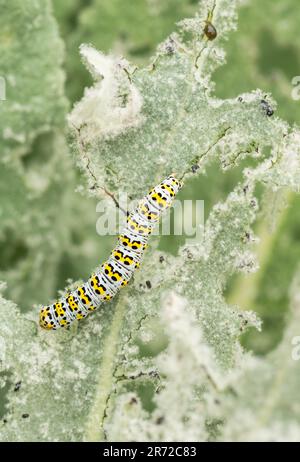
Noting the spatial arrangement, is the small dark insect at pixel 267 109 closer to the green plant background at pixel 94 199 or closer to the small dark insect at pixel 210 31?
the small dark insect at pixel 210 31

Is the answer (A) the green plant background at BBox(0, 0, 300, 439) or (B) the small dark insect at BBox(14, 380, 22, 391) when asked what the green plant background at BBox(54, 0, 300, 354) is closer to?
(A) the green plant background at BBox(0, 0, 300, 439)

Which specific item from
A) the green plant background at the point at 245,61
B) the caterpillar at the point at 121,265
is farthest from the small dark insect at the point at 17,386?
the green plant background at the point at 245,61

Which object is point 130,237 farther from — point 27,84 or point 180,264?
point 27,84

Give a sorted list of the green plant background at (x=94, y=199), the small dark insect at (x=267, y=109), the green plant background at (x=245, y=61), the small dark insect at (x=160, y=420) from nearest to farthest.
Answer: the small dark insect at (x=160, y=420), the small dark insect at (x=267, y=109), the green plant background at (x=94, y=199), the green plant background at (x=245, y=61)

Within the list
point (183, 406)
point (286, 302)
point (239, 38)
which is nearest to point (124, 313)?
point (183, 406)

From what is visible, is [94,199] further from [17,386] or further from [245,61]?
[17,386]
